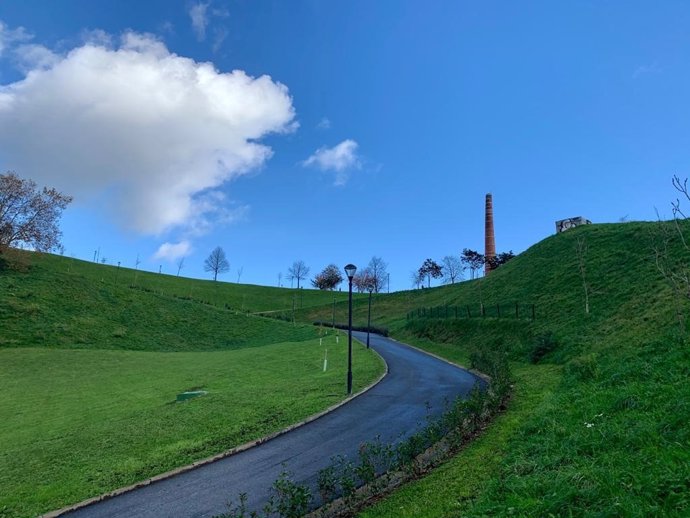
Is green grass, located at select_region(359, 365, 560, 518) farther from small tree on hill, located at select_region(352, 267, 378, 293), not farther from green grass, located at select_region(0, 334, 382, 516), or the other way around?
small tree on hill, located at select_region(352, 267, 378, 293)

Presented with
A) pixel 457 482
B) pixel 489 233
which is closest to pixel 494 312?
pixel 457 482

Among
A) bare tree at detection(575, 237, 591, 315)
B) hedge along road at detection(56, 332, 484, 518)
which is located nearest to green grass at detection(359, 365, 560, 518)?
hedge along road at detection(56, 332, 484, 518)

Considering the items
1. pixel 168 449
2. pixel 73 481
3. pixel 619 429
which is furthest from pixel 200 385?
pixel 619 429

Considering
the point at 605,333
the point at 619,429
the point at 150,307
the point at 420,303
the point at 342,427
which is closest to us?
the point at 619,429

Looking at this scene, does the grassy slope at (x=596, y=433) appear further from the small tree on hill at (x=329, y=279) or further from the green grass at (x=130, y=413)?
the small tree on hill at (x=329, y=279)

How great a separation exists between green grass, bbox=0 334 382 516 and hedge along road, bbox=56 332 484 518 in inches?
33.6

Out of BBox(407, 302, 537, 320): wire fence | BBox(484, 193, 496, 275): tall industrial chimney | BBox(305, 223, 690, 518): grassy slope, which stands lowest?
BBox(305, 223, 690, 518): grassy slope

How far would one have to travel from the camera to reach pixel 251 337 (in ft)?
184

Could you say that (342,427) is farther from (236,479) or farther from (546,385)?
(546,385)

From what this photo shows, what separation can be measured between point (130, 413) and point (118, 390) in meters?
7.26

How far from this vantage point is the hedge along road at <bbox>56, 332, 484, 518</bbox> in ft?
30.1

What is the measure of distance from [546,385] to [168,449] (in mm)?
13653

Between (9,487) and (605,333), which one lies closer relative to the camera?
(9,487)

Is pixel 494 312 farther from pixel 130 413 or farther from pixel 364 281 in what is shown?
pixel 364 281
